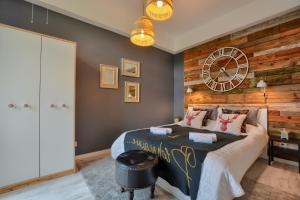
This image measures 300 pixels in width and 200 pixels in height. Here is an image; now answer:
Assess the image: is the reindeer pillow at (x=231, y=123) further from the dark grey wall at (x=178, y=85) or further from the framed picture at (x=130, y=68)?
the framed picture at (x=130, y=68)

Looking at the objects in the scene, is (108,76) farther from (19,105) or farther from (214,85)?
(214,85)

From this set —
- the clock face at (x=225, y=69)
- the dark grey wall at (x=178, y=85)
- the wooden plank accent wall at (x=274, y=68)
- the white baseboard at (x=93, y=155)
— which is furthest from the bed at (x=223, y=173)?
the dark grey wall at (x=178, y=85)

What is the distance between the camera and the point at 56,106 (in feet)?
7.57

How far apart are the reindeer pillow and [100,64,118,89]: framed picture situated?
238cm

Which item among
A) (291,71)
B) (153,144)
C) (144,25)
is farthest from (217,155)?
(291,71)

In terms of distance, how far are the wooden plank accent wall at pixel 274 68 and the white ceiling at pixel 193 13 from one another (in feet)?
0.83

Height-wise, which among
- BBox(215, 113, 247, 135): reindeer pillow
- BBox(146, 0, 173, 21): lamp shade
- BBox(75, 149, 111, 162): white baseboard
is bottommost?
BBox(75, 149, 111, 162): white baseboard

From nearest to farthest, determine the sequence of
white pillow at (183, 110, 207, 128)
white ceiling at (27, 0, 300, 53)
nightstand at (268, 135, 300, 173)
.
A: nightstand at (268, 135, 300, 173) < white ceiling at (27, 0, 300, 53) < white pillow at (183, 110, 207, 128)

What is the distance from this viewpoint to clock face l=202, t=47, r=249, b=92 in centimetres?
→ 339

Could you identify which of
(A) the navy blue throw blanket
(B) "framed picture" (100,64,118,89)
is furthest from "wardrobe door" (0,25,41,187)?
(A) the navy blue throw blanket

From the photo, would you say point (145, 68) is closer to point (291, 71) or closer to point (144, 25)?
point (144, 25)

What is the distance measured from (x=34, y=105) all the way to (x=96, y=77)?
4.46 feet

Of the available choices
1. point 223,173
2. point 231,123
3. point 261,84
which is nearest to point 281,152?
point 231,123

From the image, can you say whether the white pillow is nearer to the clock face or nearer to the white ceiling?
the clock face
